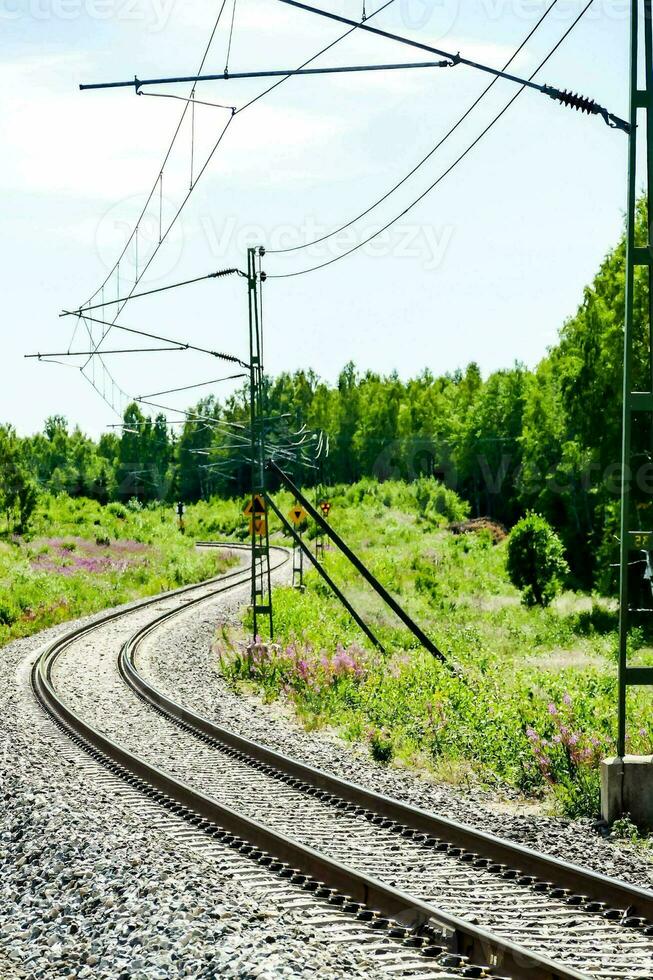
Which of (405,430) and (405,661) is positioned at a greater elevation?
(405,430)

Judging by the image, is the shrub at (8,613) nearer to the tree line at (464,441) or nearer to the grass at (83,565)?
the grass at (83,565)

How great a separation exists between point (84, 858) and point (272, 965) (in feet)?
10.6

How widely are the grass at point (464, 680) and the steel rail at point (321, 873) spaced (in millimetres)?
2868

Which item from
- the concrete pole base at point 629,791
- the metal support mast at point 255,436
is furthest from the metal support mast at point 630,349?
the metal support mast at point 255,436

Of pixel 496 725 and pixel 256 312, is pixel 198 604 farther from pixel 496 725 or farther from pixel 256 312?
pixel 496 725

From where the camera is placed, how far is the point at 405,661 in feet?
62.6

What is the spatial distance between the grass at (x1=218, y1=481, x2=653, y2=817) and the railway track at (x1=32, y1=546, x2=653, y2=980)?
1713 millimetres

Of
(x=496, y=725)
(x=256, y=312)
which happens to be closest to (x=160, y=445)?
(x=256, y=312)

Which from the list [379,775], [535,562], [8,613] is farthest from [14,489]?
[379,775]

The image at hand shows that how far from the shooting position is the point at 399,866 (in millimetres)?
8758

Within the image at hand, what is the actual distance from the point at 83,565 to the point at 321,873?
4145cm

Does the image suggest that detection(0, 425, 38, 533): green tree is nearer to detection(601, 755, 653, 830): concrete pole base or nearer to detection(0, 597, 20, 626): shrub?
detection(0, 597, 20, 626): shrub

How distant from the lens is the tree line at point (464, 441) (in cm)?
3347

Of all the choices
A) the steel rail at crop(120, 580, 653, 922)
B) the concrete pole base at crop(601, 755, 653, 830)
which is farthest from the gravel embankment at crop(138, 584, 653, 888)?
the steel rail at crop(120, 580, 653, 922)
